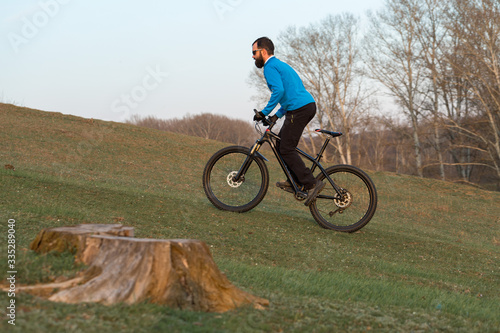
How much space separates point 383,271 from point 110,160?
46.6 ft

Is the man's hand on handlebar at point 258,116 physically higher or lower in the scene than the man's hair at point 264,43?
lower

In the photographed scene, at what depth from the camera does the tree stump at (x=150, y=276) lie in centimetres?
307

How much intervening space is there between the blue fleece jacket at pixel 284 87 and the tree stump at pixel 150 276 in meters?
4.07

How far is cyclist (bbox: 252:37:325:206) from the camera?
707 centimetres

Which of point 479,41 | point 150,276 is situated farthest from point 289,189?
point 479,41

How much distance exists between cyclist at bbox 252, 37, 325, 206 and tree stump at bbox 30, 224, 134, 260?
382 cm

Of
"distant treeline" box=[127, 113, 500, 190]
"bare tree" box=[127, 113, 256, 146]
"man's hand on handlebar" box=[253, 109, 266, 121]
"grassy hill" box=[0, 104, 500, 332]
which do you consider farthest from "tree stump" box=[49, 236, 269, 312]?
"bare tree" box=[127, 113, 256, 146]

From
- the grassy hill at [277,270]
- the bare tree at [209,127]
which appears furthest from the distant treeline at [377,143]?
the grassy hill at [277,270]

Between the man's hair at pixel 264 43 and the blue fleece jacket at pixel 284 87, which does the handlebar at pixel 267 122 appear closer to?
the blue fleece jacket at pixel 284 87

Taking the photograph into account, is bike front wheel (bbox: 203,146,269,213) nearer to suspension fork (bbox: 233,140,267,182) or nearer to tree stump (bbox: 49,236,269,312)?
suspension fork (bbox: 233,140,267,182)

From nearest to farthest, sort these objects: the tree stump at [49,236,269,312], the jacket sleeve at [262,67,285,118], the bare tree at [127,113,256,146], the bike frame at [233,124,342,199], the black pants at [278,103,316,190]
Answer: the tree stump at [49,236,269,312] < the jacket sleeve at [262,67,285,118] < the black pants at [278,103,316,190] < the bike frame at [233,124,342,199] < the bare tree at [127,113,256,146]

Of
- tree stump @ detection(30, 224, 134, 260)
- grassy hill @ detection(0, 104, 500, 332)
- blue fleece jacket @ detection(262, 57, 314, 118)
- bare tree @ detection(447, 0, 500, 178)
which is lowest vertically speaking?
grassy hill @ detection(0, 104, 500, 332)

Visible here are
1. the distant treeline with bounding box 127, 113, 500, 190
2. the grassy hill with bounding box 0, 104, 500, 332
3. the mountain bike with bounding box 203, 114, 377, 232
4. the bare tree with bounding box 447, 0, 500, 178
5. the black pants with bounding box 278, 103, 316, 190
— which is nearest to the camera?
the grassy hill with bounding box 0, 104, 500, 332

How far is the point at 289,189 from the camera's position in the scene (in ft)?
24.8
